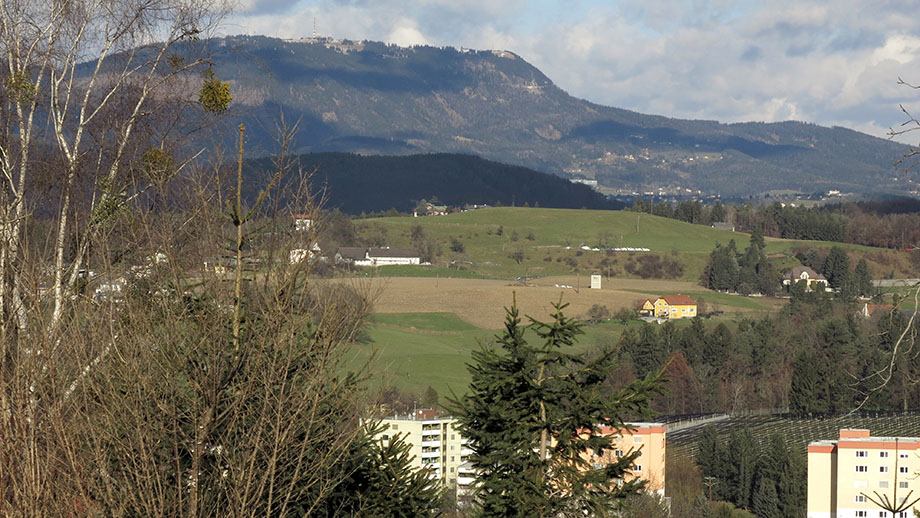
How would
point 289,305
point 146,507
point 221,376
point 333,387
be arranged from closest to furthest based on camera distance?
point 146,507 < point 221,376 < point 289,305 < point 333,387

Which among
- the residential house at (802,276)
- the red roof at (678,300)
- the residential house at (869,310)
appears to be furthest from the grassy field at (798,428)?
the residential house at (802,276)

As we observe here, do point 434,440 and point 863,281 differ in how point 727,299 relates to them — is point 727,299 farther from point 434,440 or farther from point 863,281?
point 434,440

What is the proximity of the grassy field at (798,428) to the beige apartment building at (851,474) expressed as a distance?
5685mm

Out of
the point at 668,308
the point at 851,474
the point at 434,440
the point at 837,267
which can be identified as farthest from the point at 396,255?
the point at 851,474

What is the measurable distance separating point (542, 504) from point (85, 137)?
6837 millimetres

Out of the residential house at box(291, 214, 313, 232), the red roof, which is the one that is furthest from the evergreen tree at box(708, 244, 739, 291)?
the residential house at box(291, 214, 313, 232)

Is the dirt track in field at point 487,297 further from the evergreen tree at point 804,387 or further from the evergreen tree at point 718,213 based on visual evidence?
the evergreen tree at point 718,213

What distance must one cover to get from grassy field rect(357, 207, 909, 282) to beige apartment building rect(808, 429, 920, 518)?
6427 centimetres

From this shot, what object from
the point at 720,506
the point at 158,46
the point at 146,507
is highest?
the point at 158,46

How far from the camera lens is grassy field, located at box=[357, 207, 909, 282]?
133250mm

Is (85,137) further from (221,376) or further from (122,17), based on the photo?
(221,376)

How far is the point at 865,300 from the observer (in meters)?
124

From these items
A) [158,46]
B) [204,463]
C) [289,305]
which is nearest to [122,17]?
[158,46]

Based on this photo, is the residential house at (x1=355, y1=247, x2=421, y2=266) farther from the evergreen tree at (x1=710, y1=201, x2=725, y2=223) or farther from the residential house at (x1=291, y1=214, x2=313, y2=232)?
the residential house at (x1=291, y1=214, x2=313, y2=232)
